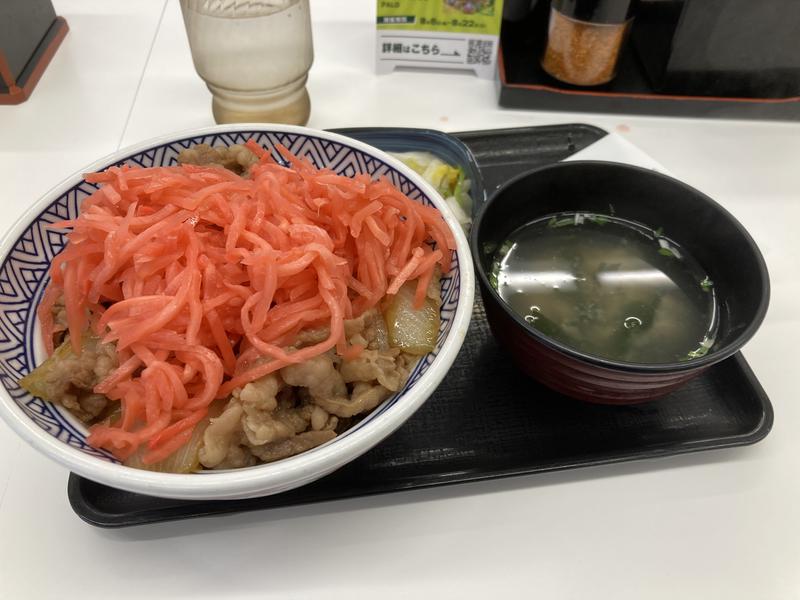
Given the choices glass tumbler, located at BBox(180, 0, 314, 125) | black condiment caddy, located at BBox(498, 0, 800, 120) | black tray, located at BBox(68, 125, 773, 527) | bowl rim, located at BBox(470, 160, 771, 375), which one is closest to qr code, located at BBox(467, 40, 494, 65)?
black condiment caddy, located at BBox(498, 0, 800, 120)

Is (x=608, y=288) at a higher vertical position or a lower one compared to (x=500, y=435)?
higher

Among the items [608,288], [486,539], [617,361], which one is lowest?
[486,539]

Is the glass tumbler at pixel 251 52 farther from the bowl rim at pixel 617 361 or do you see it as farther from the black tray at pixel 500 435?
the black tray at pixel 500 435

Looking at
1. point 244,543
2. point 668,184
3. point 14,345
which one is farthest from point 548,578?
point 14,345

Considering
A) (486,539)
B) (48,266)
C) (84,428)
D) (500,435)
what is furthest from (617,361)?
(48,266)

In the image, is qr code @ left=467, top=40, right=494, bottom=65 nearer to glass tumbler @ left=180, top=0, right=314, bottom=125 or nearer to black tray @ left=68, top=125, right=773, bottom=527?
glass tumbler @ left=180, top=0, right=314, bottom=125

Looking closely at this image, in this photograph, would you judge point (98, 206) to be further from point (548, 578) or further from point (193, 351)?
point (548, 578)

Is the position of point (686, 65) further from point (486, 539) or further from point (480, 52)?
point (486, 539)
